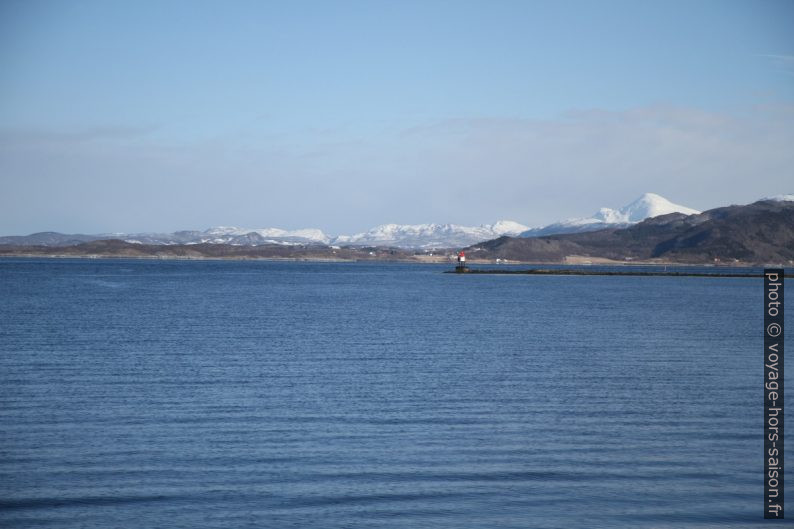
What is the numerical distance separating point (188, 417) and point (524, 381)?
12.8 meters

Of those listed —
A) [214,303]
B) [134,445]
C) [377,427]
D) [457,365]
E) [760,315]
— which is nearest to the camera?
[134,445]

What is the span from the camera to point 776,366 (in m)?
36.1

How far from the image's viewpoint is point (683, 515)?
1599cm

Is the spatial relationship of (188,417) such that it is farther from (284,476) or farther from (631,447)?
(631,447)

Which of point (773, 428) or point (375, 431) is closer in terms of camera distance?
point (375, 431)

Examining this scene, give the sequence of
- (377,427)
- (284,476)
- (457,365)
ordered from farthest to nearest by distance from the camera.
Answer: (457,365) → (377,427) → (284,476)

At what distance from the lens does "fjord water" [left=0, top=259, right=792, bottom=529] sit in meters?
16.2

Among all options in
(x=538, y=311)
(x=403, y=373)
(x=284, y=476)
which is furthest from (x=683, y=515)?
(x=538, y=311)

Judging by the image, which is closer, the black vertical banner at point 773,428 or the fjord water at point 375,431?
the fjord water at point 375,431

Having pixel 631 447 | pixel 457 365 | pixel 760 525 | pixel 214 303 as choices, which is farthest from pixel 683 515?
pixel 214 303

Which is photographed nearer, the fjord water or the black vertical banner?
the fjord water

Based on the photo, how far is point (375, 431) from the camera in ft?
73.3

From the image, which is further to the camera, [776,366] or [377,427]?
[776,366]

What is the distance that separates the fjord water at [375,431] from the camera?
16.2 metres
